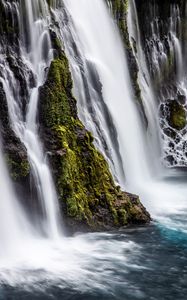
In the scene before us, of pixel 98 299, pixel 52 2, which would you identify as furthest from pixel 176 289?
pixel 52 2

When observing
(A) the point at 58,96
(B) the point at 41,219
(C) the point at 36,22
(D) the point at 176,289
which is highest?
(C) the point at 36,22

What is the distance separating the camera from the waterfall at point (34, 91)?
10664 mm

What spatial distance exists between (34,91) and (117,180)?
3705 mm

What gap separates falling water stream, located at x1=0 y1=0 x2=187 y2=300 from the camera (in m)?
8.44

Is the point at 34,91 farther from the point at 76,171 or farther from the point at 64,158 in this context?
the point at 76,171

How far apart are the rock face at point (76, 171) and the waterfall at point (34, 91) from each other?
22 cm

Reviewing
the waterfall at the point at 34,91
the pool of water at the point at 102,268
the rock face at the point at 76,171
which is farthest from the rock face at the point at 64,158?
the pool of water at the point at 102,268

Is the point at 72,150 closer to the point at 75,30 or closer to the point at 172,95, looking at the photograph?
the point at 75,30

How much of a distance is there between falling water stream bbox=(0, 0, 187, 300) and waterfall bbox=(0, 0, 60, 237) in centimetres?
2

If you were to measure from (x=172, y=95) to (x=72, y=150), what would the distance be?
1563cm

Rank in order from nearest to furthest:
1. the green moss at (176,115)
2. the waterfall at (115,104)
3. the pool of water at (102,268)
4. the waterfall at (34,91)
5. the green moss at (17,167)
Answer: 1. the pool of water at (102,268)
2. the green moss at (17,167)
3. the waterfall at (34,91)
4. the waterfall at (115,104)
5. the green moss at (176,115)

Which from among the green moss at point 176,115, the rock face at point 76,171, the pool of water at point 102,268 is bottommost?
the pool of water at point 102,268

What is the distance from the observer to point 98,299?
7.89 m

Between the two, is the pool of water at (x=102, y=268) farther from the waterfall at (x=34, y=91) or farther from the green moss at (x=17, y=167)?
the green moss at (x=17, y=167)
